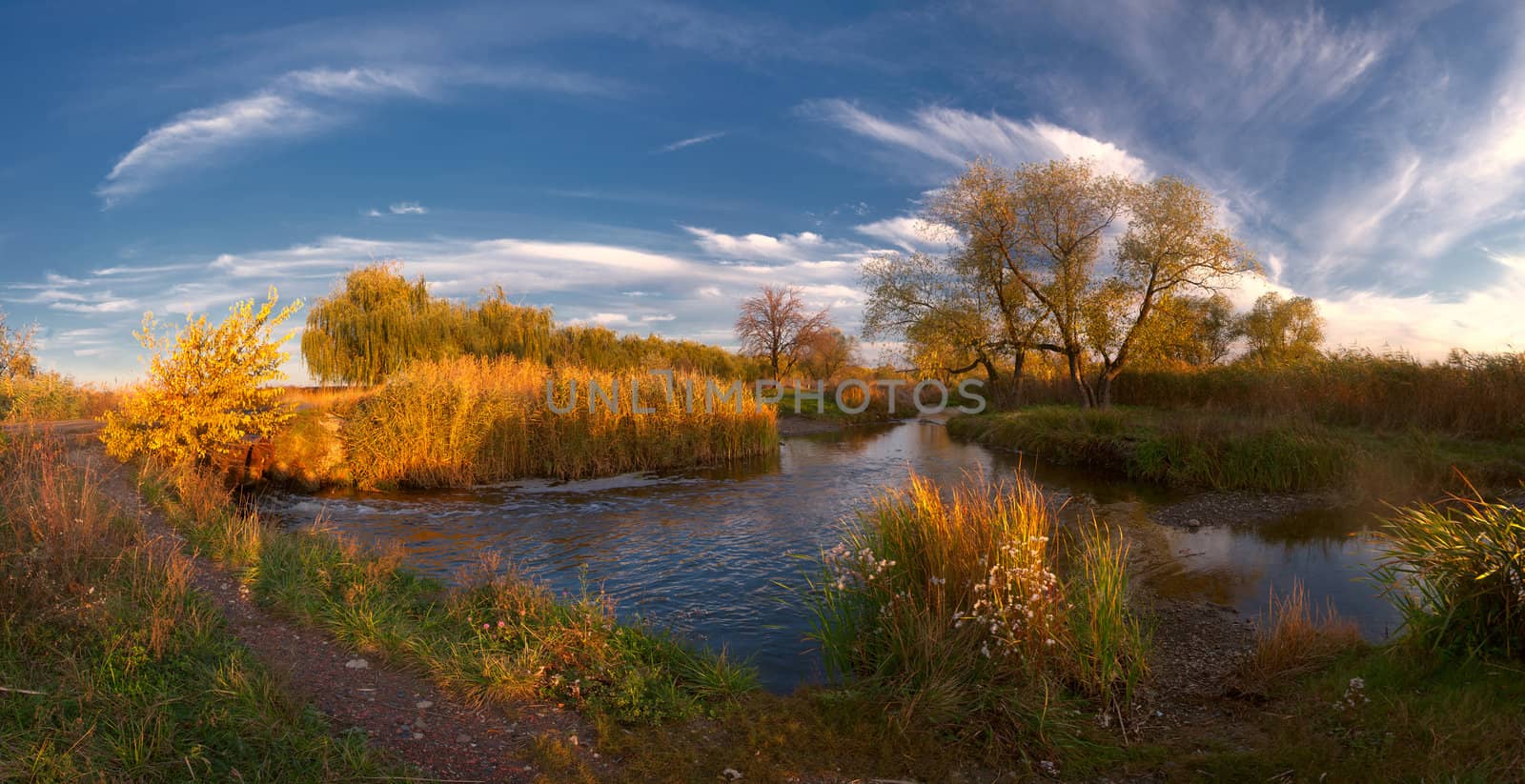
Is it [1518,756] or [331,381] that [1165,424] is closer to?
[1518,756]

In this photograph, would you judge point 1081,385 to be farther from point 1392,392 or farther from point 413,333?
point 413,333

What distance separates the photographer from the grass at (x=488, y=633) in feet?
17.0

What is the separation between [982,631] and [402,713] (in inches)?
156

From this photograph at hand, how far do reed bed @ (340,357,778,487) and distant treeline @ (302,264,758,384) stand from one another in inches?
224

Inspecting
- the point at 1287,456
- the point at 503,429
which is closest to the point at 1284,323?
the point at 1287,456

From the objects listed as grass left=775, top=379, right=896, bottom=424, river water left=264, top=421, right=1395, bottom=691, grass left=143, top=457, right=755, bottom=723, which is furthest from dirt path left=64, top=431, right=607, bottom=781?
grass left=775, top=379, right=896, bottom=424

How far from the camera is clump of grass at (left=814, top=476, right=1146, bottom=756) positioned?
478 centimetres

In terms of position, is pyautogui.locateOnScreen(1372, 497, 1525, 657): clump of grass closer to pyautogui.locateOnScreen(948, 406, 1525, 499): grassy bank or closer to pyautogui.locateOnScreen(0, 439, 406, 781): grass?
pyautogui.locateOnScreen(0, 439, 406, 781): grass

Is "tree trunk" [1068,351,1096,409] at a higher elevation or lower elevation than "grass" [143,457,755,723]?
higher

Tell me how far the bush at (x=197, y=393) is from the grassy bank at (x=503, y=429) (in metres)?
2.12

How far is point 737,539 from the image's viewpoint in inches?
445

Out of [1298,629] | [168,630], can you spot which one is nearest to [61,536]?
[168,630]

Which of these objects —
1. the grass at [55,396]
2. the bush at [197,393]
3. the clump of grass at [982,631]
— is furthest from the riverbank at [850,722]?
the grass at [55,396]

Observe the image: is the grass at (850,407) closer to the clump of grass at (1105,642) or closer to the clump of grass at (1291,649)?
the clump of grass at (1291,649)
